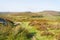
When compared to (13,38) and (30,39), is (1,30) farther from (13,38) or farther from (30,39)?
(30,39)

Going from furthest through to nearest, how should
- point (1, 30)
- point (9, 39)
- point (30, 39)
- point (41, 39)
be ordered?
point (41, 39), point (30, 39), point (1, 30), point (9, 39)

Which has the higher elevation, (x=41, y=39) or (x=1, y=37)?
(x=1, y=37)

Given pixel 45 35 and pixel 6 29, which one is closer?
pixel 6 29

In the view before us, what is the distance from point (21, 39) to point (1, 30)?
1.40 m

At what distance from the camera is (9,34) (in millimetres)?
12867

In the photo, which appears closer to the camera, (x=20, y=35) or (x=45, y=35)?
(x=20, y=35)

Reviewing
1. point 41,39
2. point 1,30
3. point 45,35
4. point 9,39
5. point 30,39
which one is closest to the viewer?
point 9,39

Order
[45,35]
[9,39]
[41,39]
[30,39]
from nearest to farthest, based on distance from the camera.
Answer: [9,39], [30,39], [41,39], [45,35]

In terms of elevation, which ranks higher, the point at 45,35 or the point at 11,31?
the point at 11,31

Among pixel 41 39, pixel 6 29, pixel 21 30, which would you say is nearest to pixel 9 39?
pixel 6 29

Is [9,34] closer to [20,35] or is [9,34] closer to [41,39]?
[20,35]

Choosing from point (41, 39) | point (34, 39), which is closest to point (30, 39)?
point (34, 39)

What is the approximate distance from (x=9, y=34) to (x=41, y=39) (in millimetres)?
3987

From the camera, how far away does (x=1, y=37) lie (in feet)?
42.0
